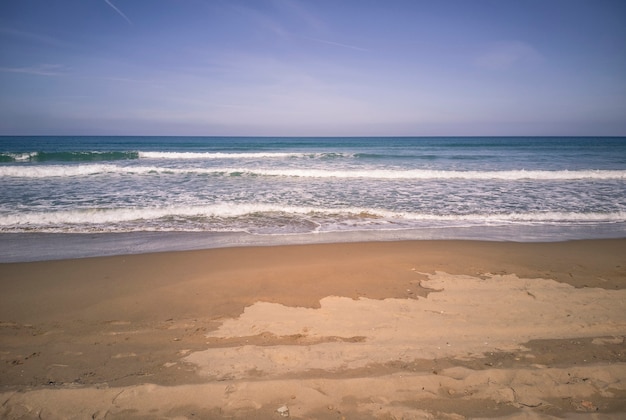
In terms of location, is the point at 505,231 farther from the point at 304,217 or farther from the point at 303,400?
the point at 303,400

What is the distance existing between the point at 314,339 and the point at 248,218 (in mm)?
6450

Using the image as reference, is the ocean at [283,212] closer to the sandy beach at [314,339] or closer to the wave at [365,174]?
the wave at [365,174]

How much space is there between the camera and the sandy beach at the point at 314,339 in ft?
8.47

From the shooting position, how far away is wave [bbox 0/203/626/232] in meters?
8.53

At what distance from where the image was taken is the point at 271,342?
133 inches

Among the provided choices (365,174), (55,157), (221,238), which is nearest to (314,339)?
(221,238)

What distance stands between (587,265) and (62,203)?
13.8 meters

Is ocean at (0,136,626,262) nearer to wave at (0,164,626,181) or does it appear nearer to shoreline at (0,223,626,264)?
shoreline at (0,223,626,264)

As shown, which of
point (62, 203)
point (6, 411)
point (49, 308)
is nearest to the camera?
point (6, 411)

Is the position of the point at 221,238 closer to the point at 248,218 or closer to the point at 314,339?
the point at 248,218

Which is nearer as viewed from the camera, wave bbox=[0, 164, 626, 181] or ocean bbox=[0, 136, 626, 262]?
ocean bbox=[0, 136, 626, 262]

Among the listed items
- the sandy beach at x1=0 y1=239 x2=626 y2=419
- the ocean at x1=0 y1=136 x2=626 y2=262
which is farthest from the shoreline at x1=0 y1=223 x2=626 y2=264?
the sandy beach at x1=0 y1=239 x2=626 y2=419

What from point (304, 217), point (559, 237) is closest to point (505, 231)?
point (559, 237)

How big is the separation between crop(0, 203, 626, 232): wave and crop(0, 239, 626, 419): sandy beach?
9.11 ft
